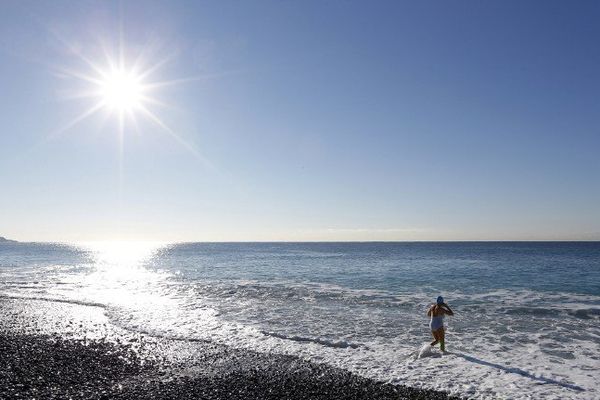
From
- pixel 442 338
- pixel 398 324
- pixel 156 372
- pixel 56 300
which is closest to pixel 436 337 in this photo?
pixel 442 338

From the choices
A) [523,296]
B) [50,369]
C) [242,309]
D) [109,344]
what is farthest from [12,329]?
[523,296]

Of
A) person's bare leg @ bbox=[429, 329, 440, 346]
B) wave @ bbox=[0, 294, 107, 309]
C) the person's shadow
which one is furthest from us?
wave @ bbox=[0, 294, 107, 309]

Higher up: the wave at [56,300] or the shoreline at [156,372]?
the shoreline at [156,372]

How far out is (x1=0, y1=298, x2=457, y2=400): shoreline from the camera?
441 inches

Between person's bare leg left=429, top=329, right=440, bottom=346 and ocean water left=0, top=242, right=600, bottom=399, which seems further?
person's bare leg left=429, top=329, right=440, bottom=346

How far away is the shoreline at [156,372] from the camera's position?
1120cm

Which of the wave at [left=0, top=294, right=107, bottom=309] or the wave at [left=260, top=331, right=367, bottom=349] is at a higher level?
the wave at [left=260, top=331, right=367, bottom=349]

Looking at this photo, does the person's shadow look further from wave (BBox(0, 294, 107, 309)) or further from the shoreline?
wave (BBox(0, 294, 107, 309))

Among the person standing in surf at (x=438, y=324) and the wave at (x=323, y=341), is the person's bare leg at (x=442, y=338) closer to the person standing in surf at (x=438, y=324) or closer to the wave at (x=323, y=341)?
the person standing in surf at (x=438, y=324)

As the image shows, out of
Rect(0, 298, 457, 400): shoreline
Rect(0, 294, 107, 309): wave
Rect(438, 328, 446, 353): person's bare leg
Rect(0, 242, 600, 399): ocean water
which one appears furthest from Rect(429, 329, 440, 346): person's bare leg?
Rect(0, 294, 107, 309): wave

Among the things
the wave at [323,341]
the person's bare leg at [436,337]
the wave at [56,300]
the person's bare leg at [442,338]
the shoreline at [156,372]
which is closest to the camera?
the shoreline at [156,372]

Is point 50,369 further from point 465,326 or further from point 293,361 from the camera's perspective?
point 465,326

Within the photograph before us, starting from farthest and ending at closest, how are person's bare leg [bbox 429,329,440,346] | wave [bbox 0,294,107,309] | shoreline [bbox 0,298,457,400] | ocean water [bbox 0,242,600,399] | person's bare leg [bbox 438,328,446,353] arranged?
1. wave [bbox 0,294,107,309]
2. person's bare leg [bbox 429,329,440,346]
3. person's bare leg [bbox 438,328,446,353]
4. ocean water [bbox 0,242,600,399]
5. shoreline [bbox 0,298,457,400]

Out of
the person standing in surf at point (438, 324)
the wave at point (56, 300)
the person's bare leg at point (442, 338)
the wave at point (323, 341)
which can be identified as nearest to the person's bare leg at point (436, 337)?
the person standing in surf at point (438, 324)
